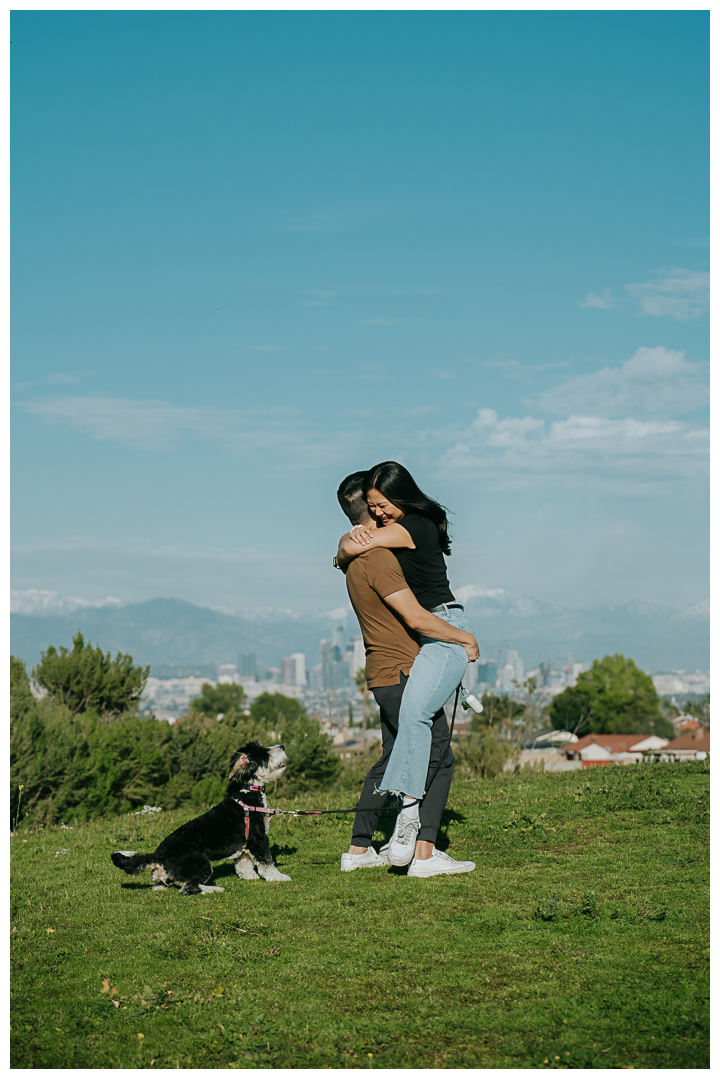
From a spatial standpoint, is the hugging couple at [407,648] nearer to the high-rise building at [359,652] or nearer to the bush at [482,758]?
the high-rise building at [359,652]

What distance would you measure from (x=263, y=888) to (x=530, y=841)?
2.10 m

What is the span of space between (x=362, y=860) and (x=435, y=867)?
0.56 metres

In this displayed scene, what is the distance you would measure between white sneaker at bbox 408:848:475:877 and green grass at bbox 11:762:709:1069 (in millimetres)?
96

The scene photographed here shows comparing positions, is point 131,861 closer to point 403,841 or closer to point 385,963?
point 403,841

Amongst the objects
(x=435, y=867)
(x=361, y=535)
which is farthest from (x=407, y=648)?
(x=435, y=867)

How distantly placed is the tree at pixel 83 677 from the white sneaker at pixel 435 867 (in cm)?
2003

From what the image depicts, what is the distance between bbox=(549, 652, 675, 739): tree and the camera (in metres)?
72.6

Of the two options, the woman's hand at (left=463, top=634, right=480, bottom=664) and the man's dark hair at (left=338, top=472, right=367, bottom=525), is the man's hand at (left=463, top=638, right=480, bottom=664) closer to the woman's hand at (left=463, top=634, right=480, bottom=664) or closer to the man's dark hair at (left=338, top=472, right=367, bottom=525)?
the woman's hand at (left=463, top=634, right=480, bottom=664)

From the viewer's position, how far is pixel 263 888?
18.0ft

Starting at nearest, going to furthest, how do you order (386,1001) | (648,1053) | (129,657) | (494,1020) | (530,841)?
1. (648,1053)
2. (494,1020)
3. (386,1001)
4. (530,841)
5. (129,657)

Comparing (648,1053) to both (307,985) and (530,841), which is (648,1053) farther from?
(530,841)

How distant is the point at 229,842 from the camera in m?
5.63

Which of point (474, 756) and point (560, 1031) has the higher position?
point (560, 1031)

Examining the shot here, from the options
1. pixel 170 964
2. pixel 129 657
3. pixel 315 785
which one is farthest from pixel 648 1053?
pixel 129 657
